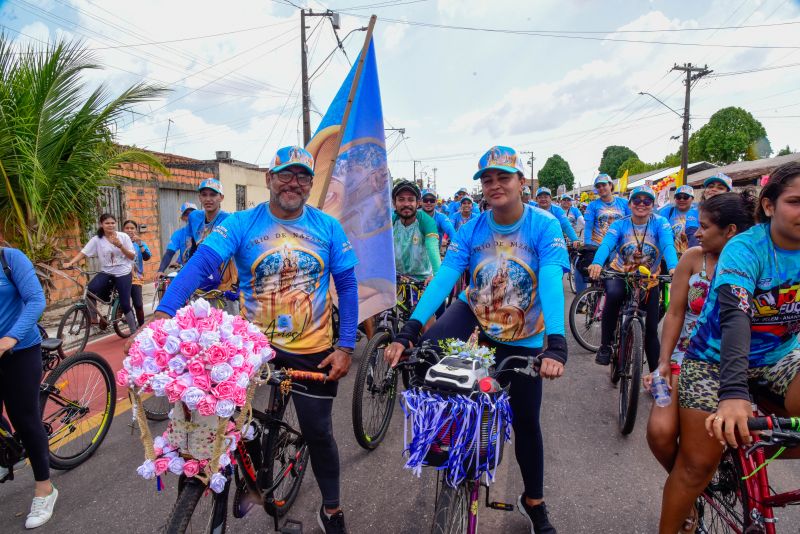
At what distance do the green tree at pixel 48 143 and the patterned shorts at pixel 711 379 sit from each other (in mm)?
8325

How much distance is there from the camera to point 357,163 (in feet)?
15.0

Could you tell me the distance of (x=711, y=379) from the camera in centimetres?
209

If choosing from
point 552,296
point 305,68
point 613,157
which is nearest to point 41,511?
point 552,296

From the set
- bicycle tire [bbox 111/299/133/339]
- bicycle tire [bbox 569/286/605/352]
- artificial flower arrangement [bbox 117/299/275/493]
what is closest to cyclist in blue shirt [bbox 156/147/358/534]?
artificial flower arrangement [bbox 117/299/275/493]

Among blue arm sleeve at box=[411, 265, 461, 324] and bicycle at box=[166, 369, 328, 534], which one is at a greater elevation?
blue arm sleeve at box=[411, 265, 461, 324]

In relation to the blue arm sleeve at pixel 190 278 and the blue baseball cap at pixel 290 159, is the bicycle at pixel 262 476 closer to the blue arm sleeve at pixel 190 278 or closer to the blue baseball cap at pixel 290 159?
the blue arm sleeve at pixel 190 278

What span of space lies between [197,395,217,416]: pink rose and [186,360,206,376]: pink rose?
97 mm

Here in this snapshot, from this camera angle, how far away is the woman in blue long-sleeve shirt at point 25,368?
289 centimetres

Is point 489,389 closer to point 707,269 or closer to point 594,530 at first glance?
point 594,530

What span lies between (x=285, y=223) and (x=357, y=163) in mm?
2061

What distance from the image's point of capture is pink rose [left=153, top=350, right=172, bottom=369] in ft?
5.90

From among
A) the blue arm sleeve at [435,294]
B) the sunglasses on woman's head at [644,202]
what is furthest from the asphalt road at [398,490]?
the sunglasses on woman's head at [644,202]

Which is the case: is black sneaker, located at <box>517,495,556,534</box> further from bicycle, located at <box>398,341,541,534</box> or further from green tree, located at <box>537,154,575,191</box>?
green tree, located at <box>537,154,575,191</box>

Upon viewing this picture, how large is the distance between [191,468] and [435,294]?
1474 mm
